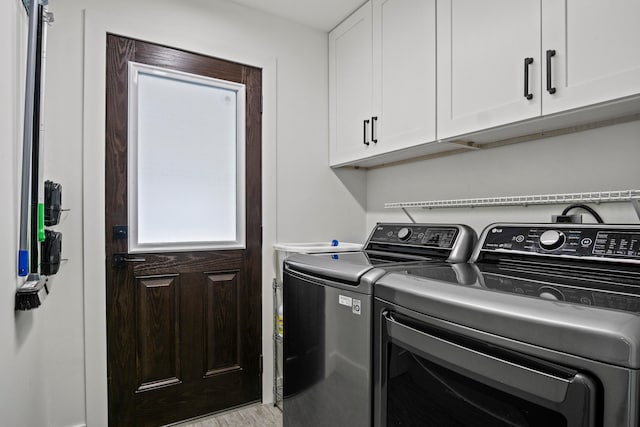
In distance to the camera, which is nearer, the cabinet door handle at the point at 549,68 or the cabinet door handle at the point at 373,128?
the cabinet door handle at the point at 549,68

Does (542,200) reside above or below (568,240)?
above

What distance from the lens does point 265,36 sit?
222 centimetres

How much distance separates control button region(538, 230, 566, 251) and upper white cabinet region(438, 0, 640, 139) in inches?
16.1

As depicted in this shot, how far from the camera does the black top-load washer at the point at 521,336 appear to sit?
62cm

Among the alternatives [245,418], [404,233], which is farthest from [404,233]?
[245,418]

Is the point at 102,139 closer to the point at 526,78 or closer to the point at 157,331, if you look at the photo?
the point at 157,331

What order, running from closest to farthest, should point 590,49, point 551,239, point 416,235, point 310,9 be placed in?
point 590,49, point 551,239, point 416,235, point 310,9

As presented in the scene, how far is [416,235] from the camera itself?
1.71 metres

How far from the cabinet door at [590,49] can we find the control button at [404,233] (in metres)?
0.78

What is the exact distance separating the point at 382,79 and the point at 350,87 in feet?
1.08

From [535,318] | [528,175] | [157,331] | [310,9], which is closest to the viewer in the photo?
[535,318]

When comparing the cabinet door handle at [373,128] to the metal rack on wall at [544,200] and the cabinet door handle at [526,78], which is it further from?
the cabinet door handle at [526,78]

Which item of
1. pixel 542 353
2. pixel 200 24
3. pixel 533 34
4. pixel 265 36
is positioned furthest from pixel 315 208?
pixel 542 353

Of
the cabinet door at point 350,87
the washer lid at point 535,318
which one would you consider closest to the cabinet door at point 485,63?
the cabinet door at point 350,87
